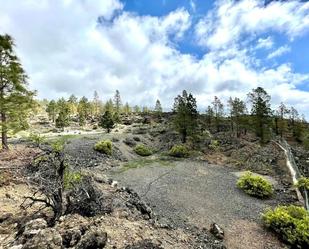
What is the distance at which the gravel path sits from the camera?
15805mm

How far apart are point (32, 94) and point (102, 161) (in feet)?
33.3

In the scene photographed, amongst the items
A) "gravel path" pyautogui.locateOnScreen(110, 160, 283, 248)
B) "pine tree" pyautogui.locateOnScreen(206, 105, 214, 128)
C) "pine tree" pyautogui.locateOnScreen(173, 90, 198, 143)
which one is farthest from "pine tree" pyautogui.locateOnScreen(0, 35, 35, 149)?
"pine tree" pyautogui.locateOnScreen(206, 105, 214, 128)

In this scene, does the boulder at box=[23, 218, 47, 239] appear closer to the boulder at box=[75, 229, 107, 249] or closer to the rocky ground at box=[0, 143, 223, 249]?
the rocky ground at box=[0, 143, 223, 249]

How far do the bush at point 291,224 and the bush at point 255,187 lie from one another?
4.45 meters

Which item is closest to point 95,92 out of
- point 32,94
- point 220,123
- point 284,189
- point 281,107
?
point 220,123

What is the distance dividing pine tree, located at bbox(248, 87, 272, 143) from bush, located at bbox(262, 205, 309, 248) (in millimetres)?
27746

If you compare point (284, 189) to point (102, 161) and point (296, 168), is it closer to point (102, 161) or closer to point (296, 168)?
point (296, 168)

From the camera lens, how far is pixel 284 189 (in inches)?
947

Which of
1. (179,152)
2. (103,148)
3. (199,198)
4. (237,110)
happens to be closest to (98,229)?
(199,198)

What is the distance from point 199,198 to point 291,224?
6.20m

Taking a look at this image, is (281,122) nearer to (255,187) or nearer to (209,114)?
(209,114)

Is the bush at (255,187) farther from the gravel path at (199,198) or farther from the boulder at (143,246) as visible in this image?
the boulder at (143,246)

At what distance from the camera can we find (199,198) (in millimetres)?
19484

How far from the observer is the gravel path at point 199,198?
1580 centimetres
